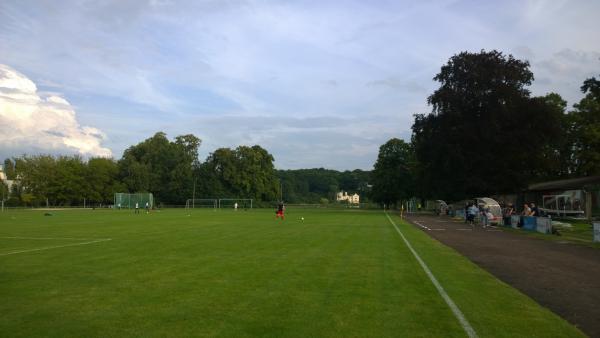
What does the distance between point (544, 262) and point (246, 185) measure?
95.5 m

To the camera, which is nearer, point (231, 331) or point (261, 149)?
point (231, 331)

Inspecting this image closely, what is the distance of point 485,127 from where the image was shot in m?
49.1

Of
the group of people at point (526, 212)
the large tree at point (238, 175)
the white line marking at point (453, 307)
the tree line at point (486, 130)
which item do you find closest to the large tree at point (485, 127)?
the tree line at point (486, 130)

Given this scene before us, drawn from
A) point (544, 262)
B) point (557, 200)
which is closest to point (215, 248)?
point (544, 262)

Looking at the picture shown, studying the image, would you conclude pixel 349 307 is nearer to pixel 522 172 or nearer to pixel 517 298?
pixel 517 298

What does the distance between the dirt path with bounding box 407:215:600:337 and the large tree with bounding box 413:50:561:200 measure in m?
29.2

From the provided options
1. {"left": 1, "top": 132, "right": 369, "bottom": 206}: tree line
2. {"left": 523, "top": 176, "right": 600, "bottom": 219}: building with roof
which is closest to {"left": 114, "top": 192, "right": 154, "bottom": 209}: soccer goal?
{"left": 1, "top": 132, "right": 369, "bottom": 206}: tree line

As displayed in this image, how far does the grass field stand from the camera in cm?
666

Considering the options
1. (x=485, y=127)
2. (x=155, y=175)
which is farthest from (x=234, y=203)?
(x=485, y=127)

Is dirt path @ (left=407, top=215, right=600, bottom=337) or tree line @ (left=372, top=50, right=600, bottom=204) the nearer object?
dirt path @ (left=407, top=215, right=600, bottom=337)

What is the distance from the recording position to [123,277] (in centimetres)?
1058

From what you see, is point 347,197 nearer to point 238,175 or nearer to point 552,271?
point 238,175

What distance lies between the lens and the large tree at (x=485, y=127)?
4903cm

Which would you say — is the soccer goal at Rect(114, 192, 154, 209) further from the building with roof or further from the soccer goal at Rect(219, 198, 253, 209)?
the building with roof
